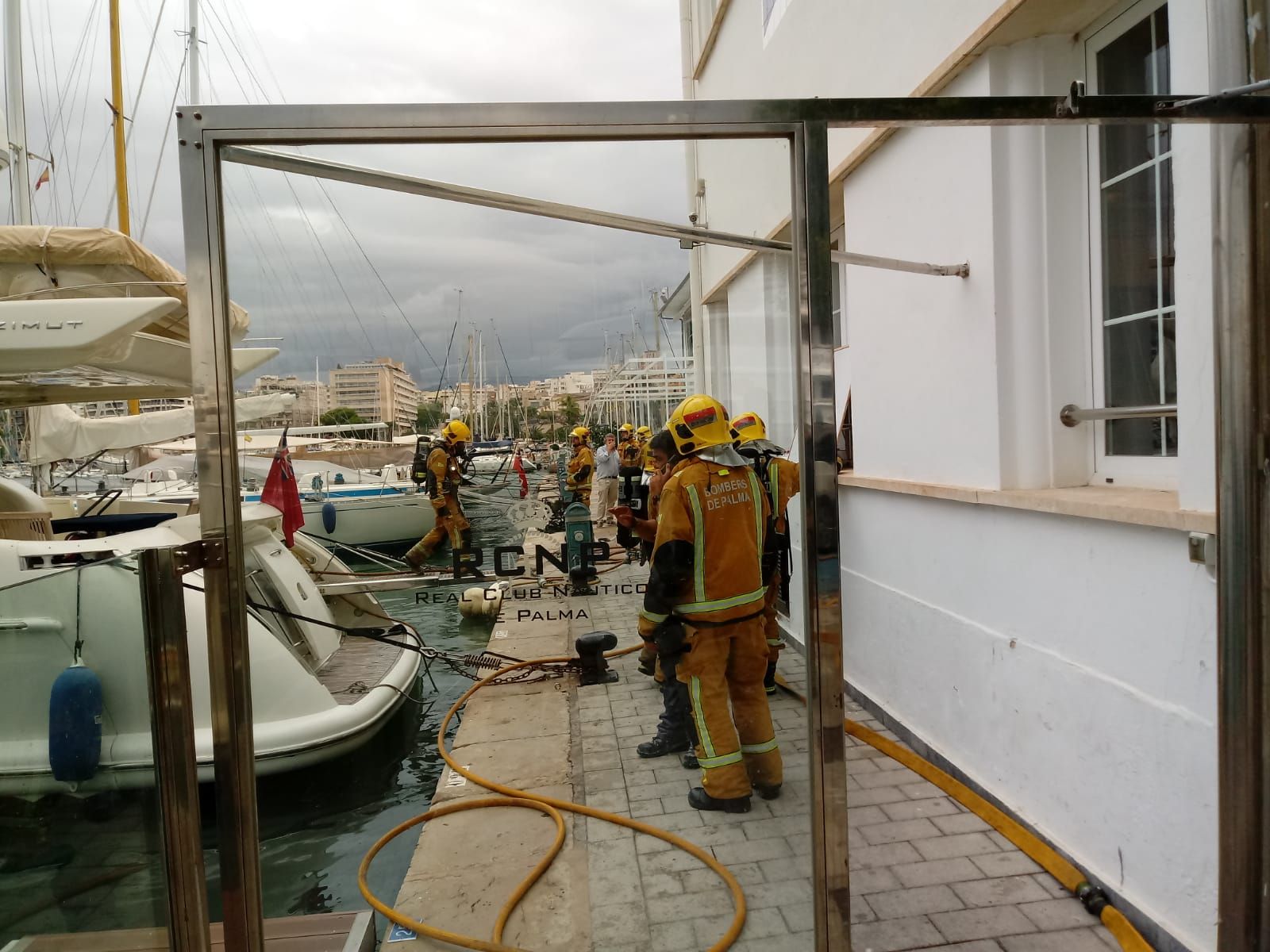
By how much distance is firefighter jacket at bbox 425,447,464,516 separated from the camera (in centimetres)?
577

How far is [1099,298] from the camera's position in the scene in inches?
126

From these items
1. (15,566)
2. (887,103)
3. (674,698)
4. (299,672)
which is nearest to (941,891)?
(674,698)

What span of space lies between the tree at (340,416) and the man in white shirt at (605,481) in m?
2.93

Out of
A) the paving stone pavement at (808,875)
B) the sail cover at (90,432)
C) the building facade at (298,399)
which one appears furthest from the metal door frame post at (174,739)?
the sail cover at (90,432)

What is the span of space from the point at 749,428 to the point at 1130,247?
98.5 inches

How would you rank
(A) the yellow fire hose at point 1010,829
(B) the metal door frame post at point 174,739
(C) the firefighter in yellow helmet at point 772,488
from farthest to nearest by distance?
(C) the firefighter in yellow helmet at point 772,488
(A) the yellow fire hose at point 1010,829
(B) the metal door frame post at point 174,739

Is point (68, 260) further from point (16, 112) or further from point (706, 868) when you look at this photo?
point (16, 112)

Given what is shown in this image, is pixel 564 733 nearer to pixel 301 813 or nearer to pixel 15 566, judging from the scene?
pixel 301 813

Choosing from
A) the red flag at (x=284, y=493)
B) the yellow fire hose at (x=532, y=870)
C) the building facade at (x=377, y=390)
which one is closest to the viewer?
the yellow fire hose at (x=532, y=870)

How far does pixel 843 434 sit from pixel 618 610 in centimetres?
259

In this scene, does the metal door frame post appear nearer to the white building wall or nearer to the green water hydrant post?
the white building wall

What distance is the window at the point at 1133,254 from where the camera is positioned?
2.84 m

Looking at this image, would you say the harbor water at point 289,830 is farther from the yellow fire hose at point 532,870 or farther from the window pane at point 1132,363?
the window pane at point 1132,363

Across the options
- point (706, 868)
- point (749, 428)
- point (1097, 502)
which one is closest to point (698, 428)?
point (749, 428)
